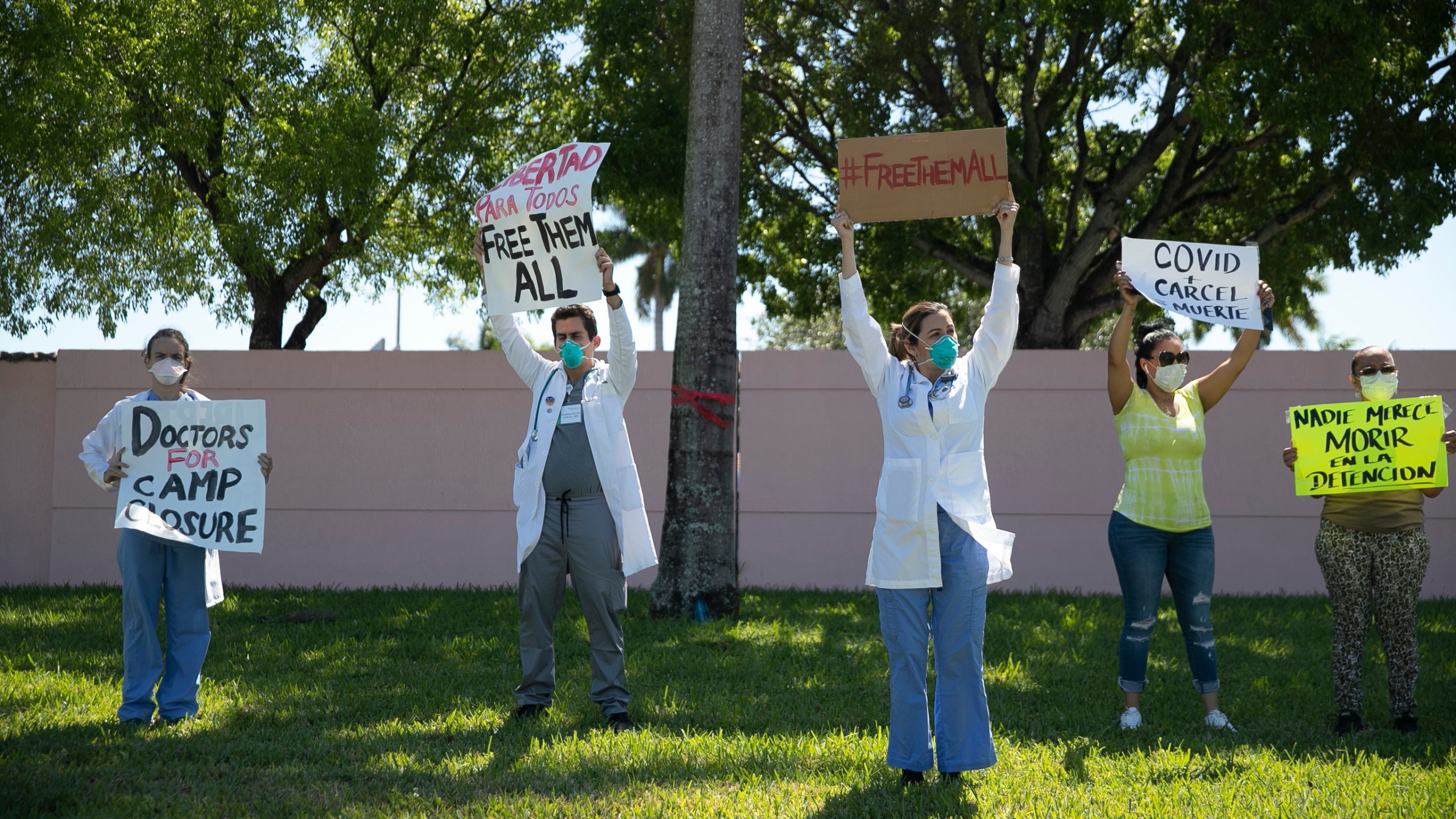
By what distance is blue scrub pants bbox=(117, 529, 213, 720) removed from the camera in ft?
17.3

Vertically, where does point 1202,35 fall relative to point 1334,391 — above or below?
above

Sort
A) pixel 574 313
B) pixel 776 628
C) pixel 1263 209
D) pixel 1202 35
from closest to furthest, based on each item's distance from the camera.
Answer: pixel 574 313
pixel 776 628
pixel 1202 35
pixel 1263 209

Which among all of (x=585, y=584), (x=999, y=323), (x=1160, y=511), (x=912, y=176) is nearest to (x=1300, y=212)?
(x=1160, y=511)

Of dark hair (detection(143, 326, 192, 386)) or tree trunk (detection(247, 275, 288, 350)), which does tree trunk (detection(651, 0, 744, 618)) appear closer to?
dark hair (detection(143, 326, 192, 386))

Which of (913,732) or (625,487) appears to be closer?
(913,732)

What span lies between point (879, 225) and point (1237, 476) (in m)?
6.06

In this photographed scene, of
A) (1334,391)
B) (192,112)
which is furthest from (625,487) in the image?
(192,112)

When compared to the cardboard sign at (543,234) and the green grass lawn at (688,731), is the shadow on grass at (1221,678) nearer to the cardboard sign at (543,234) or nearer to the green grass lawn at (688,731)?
the green grass lawn at (688,731)

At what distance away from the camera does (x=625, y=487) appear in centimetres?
529

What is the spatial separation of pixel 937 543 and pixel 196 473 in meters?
3.63

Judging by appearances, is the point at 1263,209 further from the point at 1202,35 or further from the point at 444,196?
the point at 444,196

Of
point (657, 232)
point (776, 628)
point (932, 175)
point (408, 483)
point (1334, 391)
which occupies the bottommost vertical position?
point (776, 628)

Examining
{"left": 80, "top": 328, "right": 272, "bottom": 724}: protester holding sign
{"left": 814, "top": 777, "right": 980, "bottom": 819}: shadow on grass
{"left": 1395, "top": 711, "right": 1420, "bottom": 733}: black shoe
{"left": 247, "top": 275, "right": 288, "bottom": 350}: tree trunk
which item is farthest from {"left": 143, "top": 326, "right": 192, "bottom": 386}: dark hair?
{"left": 247, "top": 275, "right": 288, "bottom": 350}: tree trunk

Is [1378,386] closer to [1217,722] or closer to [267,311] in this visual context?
[1217,722]
